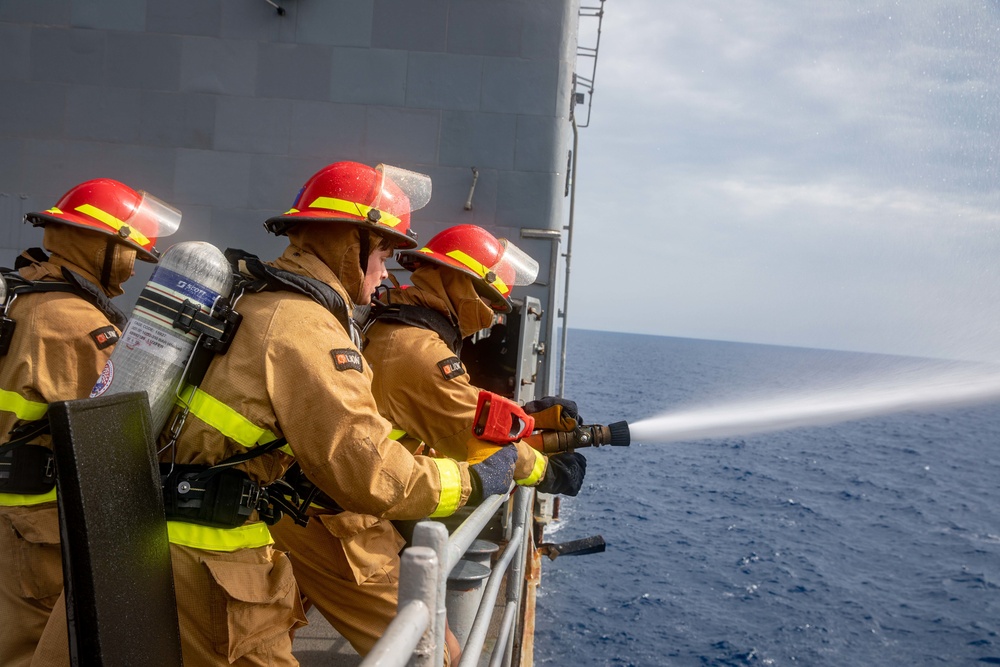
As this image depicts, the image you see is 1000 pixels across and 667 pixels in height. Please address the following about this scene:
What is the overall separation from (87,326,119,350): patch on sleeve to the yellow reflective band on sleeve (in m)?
1.57

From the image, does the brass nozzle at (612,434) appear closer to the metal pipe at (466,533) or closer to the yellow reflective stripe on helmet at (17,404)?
the metal pipe at (466,533)

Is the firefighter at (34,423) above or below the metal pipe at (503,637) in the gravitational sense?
above

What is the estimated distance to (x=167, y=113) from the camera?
7.03m

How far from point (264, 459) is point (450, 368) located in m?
0.91

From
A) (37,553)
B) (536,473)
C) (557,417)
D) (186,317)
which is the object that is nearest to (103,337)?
(37,553)

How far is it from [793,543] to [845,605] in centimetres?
594

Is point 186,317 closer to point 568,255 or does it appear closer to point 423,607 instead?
point 423,607

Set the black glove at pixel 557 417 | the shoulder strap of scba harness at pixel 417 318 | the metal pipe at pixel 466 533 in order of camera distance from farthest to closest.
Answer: the black glove at pixel 557 417 < the shoulder strap of scba harness at pixel 417 318 < the metal pipe at pixel 466 533

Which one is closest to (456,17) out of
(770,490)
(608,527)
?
(608,527)

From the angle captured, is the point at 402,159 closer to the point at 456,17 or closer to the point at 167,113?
the point at 456,17

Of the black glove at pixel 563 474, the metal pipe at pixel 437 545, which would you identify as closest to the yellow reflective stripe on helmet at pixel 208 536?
the metal pipe at pixel 437 545

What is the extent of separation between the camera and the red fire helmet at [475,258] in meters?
3.49

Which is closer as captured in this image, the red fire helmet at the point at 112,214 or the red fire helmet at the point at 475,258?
the red fire helmet at the point at 475,258

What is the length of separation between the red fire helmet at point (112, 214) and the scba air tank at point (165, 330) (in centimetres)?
192
